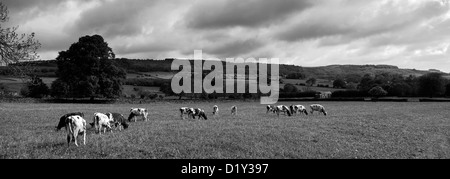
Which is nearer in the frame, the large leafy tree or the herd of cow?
the herd of cow

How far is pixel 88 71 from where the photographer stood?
202ft

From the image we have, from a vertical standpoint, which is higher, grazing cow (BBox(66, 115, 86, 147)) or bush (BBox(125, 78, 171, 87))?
bush (BBox(125, 78, 171, 87))

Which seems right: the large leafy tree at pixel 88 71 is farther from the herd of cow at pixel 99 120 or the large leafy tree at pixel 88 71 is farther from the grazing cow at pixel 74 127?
the grazing cow at pixel 74 127

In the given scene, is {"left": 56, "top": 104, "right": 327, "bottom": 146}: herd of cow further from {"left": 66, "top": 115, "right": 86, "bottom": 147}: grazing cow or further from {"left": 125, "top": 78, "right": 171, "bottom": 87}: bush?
{"left": 125, "top": 78, "right": 171, "bottom": 87}: bush

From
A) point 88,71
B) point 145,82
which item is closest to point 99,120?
point 88,71

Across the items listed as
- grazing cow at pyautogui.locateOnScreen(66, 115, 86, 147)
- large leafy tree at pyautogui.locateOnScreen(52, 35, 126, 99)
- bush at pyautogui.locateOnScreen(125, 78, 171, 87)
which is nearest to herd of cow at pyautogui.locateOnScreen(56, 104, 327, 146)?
grazing cow at pyautogui.locateOnScreen(66, 115, 86, 147)

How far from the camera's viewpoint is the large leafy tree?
59.9 meters

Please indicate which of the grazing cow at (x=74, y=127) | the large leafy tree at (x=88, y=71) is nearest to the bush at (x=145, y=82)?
the large leafy tree at (x=88, y=71)

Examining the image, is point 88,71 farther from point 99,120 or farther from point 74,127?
point 74,127

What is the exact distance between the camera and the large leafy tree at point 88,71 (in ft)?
197

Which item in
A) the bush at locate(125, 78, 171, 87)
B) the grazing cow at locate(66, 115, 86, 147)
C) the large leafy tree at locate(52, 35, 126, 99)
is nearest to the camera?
the grazing cow at locate(66, 115, 86, 147)
